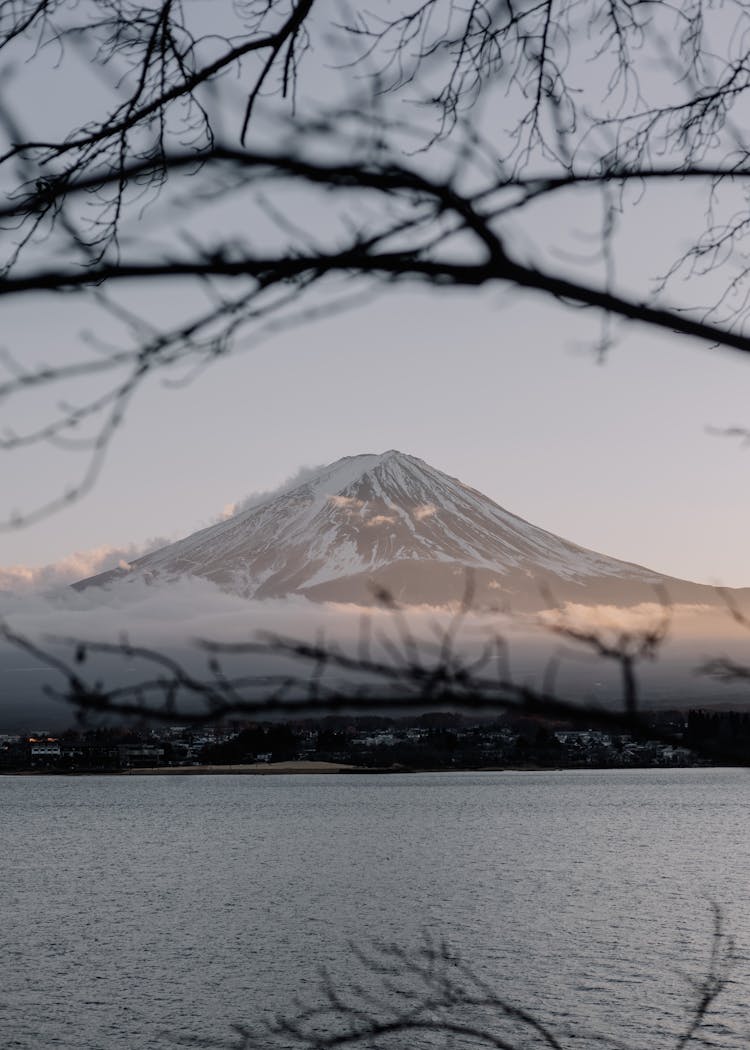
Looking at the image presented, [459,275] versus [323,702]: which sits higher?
[459,275]

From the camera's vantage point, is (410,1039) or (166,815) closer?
(410,1039)

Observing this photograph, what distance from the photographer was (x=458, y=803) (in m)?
124

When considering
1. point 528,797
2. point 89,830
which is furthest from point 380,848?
point 528,797

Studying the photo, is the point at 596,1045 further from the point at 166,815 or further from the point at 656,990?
the point at 166,815

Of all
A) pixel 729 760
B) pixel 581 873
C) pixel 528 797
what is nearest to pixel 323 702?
pixel 729 760

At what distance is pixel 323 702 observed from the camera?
1.33 meters

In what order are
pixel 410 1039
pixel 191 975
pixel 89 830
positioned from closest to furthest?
1. pixel 410 1039
2. pixel 191 975
3. pixel 89 830

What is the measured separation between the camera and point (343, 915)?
139 feet

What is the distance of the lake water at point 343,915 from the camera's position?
25.9 meters

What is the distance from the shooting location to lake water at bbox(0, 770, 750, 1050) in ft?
85.0

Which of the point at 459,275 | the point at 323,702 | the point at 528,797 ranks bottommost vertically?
the point at 528,797

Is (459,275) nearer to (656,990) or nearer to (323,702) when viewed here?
(323,702)

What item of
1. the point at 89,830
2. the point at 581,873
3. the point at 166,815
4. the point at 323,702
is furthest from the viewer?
the point at 166,815

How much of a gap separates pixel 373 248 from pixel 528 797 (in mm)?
141729
